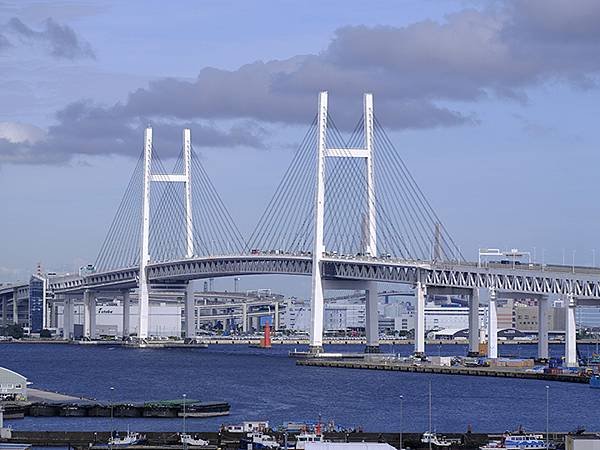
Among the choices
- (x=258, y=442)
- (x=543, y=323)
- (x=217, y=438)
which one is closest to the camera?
(x=258, y=442)

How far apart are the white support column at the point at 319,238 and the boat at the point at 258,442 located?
128 feet

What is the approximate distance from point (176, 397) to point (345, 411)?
26.9 ft

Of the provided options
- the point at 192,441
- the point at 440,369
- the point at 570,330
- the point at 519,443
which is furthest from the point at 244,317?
the point at 519,443

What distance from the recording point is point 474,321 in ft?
292

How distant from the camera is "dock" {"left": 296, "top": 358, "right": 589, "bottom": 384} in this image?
2950 inches

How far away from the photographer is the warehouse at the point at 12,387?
58.4 metres

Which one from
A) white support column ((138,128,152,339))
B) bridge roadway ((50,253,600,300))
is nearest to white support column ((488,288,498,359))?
bridge roadway ((50,253,600,300))

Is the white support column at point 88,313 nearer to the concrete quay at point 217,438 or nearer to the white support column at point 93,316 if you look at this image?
the white support column at point 93,316

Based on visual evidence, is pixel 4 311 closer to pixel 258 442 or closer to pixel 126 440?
pixel 258 442

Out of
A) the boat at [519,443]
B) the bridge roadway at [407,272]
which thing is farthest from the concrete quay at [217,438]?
the bridge roadway at [407,272]

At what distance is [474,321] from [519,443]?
4475 cm

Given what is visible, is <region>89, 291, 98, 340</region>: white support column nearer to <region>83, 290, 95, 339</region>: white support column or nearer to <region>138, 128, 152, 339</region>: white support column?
<region>83, 290, 95, 339</region>: white support column

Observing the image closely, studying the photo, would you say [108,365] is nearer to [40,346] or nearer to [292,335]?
[40,346]

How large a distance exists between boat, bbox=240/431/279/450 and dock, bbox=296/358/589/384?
30.1 m
